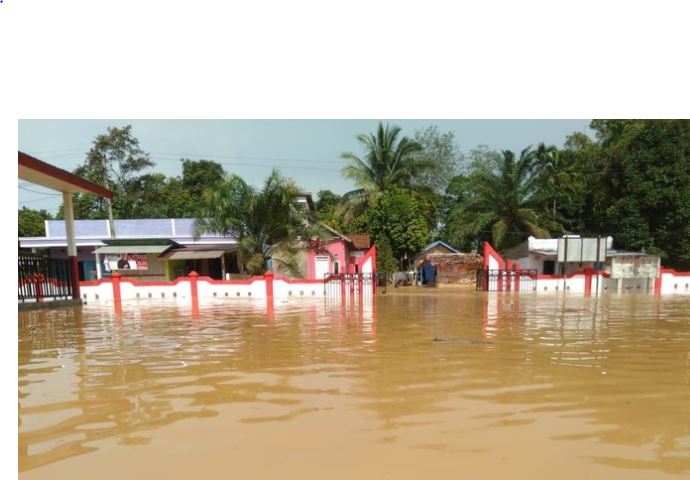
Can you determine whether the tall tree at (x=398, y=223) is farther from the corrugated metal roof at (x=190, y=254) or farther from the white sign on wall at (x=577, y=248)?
the white sign on wall at (x=577, y=248)

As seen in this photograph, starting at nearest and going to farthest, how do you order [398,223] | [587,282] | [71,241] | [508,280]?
[71,241] < [587,282] < [508,280] < [398,223]

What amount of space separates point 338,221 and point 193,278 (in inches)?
478

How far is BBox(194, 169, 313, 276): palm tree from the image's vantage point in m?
16.4

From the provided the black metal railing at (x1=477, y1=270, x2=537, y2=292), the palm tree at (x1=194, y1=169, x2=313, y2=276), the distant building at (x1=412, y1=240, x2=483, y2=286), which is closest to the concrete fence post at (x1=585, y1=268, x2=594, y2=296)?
the black metal railing at (x1=477, y1=270, x2=537, y2=292)

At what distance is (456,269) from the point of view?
2131cm

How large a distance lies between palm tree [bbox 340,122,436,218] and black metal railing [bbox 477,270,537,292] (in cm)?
882

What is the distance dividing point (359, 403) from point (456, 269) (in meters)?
18.4

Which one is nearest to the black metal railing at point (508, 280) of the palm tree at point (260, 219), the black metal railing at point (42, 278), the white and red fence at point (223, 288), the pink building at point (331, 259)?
the pink building at point (331, 259)

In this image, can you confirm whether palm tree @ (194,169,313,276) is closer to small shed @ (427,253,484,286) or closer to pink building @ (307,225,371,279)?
pink building @ (307,225,371,279)

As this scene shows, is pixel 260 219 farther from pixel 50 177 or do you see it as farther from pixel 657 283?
pixel 657 283

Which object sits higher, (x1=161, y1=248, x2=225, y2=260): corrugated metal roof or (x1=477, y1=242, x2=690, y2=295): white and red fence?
(x1=161, y1=248, x2=225, y2=260): corrugated metal roof

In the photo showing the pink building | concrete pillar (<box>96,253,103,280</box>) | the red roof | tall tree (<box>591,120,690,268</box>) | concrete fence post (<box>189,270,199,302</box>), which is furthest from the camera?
the pink building

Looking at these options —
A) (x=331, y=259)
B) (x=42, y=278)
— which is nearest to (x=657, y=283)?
(x=331, y=259)

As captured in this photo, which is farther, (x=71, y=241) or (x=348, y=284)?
(x=348, y=284)
